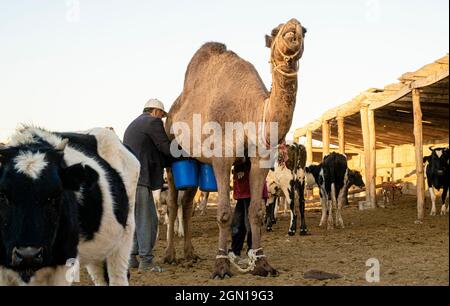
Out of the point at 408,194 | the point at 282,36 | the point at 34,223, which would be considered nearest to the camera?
the point at 34,223

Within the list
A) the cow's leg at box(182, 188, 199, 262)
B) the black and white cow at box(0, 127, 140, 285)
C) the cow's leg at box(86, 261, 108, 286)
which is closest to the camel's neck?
the black and white cow at box(0, 127, 140, 285)

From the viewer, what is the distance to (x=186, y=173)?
861 centimetres

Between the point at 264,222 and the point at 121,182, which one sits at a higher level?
the point at 121,182

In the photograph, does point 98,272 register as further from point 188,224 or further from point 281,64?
point 188,224

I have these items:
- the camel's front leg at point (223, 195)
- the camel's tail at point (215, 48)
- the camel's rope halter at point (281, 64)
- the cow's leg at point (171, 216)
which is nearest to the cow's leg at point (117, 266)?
the camel's front leg at point (223, 195)

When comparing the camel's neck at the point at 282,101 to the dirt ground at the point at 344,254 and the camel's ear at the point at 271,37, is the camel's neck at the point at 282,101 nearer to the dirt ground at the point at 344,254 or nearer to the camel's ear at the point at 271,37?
the camel's ear at the point at 271,37

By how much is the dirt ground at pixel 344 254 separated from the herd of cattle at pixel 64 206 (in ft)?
6.18

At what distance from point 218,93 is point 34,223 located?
448cm

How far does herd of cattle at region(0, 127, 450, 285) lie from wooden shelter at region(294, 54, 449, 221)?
8108mm

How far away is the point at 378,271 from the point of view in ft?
23.6

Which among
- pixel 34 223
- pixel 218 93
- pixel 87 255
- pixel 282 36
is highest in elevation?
pixel 282 36

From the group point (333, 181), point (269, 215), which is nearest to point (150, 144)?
point (269, 215)
